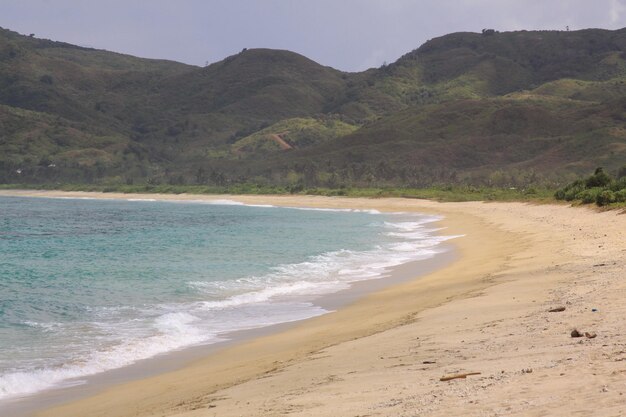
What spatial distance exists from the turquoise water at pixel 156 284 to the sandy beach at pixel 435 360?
1799 millimetres

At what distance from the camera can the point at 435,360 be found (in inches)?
370

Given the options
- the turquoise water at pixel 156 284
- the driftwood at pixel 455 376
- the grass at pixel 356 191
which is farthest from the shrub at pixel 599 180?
the driftwood at pixel 455 376

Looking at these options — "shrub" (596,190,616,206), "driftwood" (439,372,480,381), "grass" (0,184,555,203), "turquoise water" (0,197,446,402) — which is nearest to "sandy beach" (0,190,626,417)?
"driftwood" (439,372,480,381)

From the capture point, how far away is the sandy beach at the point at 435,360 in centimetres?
706

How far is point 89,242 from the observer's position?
135 feet

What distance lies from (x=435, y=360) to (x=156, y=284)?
1492 cm

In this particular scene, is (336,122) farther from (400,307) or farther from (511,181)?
(400,307)

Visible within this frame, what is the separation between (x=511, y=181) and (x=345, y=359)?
283 ft

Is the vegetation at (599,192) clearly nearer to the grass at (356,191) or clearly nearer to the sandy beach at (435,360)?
the grass at (356,191)

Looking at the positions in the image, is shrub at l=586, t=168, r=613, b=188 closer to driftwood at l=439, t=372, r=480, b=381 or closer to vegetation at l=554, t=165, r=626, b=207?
vegetation at l=554, t=165, r=626, b=207

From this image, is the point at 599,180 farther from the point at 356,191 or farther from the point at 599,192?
the point at 356,191

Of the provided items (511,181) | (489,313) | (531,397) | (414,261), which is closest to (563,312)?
(489,313)

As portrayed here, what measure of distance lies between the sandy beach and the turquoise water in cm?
180

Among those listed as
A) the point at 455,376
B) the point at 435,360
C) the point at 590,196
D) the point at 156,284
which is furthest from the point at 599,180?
the point at 455,376
